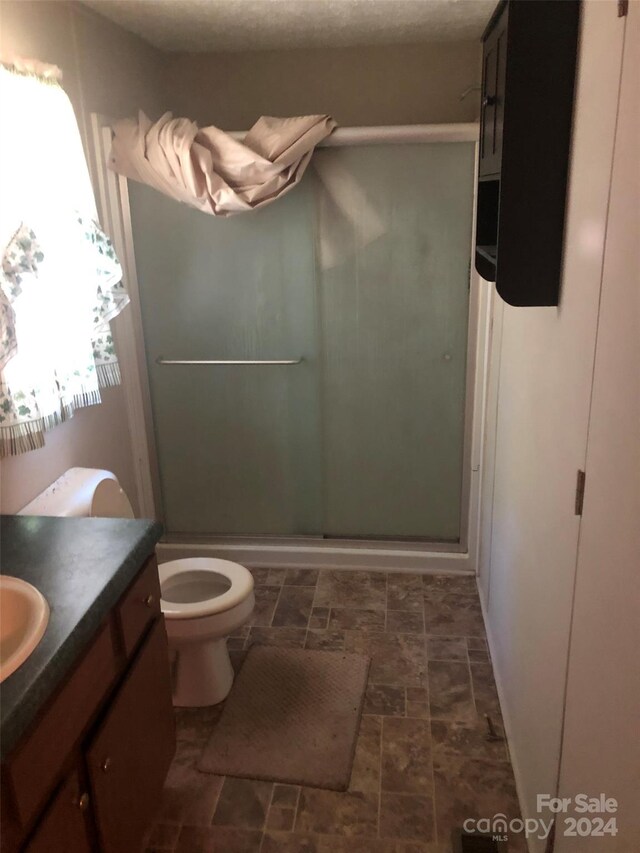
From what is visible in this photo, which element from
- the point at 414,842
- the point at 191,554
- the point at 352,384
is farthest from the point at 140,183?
the point at 414,842

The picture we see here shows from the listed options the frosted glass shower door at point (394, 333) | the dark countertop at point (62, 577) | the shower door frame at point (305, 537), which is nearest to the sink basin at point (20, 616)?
the dark countertop at point (62, 577)

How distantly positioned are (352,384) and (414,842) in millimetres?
1638

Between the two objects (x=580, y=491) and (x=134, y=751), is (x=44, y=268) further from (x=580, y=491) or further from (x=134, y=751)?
(x=580, y=491)

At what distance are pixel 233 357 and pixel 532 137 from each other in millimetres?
1691

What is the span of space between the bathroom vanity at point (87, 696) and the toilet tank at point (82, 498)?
7.7 inches

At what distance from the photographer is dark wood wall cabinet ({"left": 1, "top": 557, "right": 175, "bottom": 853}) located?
112 cm

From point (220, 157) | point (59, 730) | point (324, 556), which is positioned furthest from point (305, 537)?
point (59, 730)

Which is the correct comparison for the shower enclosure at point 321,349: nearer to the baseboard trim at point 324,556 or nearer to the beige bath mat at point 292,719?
the baseboard trim at point 324,556

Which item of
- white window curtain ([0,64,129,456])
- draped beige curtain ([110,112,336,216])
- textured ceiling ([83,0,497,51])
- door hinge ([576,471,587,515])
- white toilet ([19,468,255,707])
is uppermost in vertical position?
textured ceiling ([83,0,497,51])

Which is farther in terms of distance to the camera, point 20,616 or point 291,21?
point 291,21

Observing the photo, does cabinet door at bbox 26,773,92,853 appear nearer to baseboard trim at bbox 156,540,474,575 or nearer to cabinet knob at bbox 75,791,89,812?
cabinet knob at bbox 75,791,89,812

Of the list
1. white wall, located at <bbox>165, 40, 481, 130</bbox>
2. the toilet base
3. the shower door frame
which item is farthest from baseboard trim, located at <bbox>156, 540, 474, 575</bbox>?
white wall, located at <bbox>165, 40, 481, 130</bbox>

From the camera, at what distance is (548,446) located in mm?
1509

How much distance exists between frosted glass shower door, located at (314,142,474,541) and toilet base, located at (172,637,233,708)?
0.94 m
